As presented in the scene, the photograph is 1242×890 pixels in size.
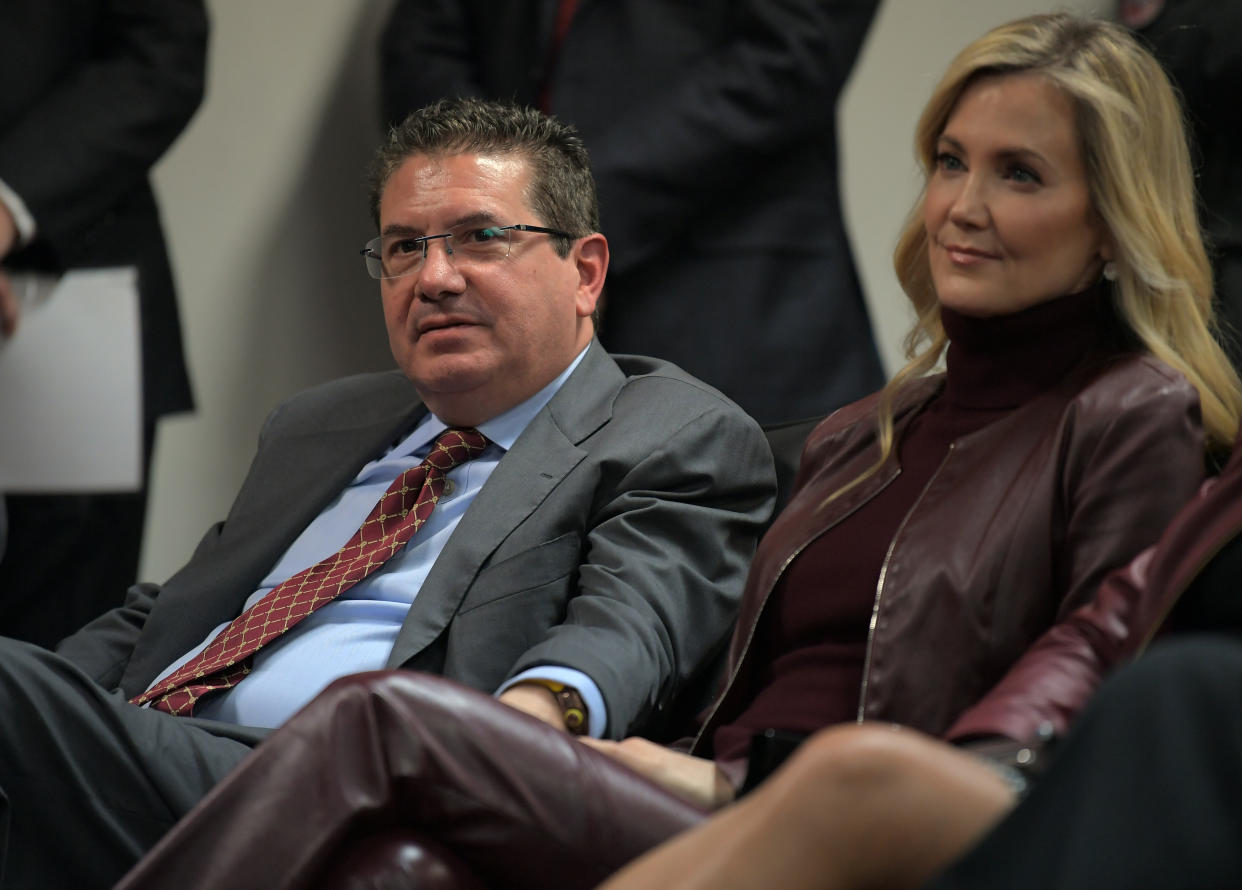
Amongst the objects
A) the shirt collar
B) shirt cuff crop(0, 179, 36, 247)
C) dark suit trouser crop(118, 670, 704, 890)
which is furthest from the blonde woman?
shirt cuff crop(0, 179, 36, 247)

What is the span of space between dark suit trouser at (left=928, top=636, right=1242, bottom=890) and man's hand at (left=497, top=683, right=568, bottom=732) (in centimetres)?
82

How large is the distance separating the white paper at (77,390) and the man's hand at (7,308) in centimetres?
5

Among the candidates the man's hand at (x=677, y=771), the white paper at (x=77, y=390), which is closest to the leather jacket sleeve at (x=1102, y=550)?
the man's hand at (x=677, y=771)

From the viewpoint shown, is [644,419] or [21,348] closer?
[644,419]

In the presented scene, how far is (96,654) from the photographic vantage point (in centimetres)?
226

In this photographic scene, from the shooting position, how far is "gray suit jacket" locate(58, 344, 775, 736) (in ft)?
6.38

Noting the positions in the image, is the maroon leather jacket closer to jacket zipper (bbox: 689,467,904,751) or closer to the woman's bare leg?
jacket zipper (bbox: 689,467,904,751)

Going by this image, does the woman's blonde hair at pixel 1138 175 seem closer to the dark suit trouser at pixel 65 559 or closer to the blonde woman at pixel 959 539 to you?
the blonde woman at pixel 959 539

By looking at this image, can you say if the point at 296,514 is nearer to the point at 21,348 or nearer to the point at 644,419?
the point at 644,419

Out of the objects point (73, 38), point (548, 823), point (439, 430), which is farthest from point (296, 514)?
point (73, 38)

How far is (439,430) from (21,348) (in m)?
1.46

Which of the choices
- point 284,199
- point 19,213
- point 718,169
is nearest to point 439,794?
point 718,169

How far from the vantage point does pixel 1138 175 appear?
1751 millimetres

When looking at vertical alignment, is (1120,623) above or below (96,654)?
above
